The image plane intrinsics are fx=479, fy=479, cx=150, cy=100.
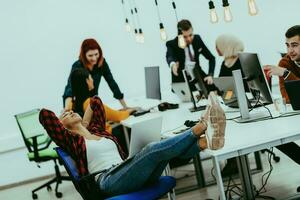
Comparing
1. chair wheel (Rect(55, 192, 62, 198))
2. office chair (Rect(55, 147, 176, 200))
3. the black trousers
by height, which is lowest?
chair wheel (Rect(55, 192, 62, 198))

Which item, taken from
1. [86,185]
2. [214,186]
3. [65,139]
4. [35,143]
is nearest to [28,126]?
[35,143]

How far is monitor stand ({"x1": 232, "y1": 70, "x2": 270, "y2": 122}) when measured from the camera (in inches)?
127

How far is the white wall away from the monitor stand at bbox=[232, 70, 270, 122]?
362 cm

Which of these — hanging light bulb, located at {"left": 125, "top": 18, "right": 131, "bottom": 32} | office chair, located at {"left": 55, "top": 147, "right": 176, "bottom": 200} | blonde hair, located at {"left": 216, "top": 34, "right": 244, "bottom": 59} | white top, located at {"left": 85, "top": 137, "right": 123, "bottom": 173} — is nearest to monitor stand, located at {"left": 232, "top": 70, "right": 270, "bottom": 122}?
office chair, located at {"left": 55, "top": 147, "right": 176, "bottom": 200}

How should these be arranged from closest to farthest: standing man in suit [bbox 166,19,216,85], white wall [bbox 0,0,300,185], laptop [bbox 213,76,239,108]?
1. laptop [bbox 213,76,239,108]
2. standing man in suit [bbox 166,19,216,85]
3. white wall [bbox 0,0,300,185]

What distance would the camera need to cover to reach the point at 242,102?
3.36 meters

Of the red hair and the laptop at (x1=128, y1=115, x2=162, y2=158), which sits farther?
the red hair

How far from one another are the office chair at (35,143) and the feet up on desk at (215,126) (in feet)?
10.8

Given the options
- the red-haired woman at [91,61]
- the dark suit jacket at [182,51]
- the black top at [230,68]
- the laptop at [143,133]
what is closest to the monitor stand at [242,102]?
the laptop at [143,133]

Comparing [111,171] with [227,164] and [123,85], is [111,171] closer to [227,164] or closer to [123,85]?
[227,164]

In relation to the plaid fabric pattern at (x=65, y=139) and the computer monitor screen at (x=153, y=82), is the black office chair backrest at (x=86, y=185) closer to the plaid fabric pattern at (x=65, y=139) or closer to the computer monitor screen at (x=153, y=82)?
the plaid fabric pattern at (x=65, y=139)

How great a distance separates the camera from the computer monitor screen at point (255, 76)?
3.18 m

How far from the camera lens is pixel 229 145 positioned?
2.66m

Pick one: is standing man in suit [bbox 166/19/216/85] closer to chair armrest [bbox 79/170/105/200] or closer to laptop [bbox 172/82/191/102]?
laptop [bbox 172/82/191/102]
